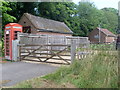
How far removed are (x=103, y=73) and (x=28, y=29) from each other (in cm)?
1656

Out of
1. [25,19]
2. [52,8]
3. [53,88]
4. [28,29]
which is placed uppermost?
[52,8]

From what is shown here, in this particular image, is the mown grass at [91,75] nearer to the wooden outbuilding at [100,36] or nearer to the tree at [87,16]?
the tree at [87,16]

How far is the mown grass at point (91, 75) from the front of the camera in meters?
3.84

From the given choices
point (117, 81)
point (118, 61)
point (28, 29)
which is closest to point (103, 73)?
point (117, 81)

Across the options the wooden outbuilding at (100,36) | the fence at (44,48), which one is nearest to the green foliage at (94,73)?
the fence at (44,48)

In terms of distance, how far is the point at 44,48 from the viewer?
13344 millimetres

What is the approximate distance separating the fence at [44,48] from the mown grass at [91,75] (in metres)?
2.31

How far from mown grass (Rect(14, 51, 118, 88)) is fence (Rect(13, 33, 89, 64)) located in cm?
231

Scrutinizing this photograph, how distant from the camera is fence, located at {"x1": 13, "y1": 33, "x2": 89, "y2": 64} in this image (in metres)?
7.98

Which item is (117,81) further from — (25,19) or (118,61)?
(25,19)

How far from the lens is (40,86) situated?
3947mm

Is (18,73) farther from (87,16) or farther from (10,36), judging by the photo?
(87,16)

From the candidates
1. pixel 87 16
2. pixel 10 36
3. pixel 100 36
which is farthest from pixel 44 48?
pixel 100 36

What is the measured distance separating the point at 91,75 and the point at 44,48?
9.51 metres
